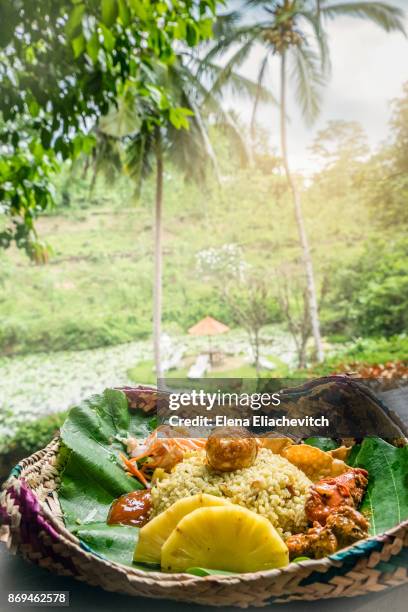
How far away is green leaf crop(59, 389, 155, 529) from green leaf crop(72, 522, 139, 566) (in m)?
0.02

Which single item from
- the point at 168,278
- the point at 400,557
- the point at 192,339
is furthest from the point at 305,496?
the point at 168,278

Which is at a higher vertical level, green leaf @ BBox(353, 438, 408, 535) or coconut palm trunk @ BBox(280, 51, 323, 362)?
coconut palm trunk @ BBox(280, 51, 323, 362)

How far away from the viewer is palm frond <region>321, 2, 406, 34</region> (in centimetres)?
238

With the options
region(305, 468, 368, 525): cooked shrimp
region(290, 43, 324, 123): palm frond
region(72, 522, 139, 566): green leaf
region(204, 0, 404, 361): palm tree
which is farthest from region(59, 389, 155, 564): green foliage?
region(290, 43, 324, 123): palm frond

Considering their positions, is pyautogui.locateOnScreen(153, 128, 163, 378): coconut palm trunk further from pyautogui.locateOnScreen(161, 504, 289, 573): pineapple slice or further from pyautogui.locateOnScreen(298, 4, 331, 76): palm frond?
pyautogui.locateOnScreen(161, 504, 289, 573): pineapple slice

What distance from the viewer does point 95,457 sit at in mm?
421

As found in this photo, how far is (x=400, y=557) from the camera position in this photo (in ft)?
0.92

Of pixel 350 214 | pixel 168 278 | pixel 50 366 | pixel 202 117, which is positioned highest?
pixel 202 117

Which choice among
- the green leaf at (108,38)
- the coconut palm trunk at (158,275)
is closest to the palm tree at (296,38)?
the coconut palm trunk at (158,275)

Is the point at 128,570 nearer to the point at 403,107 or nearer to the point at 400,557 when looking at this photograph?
the point at 400,557

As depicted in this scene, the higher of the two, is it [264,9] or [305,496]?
[264,9]

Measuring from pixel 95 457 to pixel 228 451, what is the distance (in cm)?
11

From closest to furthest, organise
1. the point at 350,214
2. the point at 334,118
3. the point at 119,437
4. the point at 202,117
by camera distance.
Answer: the point at 119,437 < the point at 202,117 < the point at 334,118 < the point at 350,214

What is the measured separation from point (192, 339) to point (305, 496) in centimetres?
268
